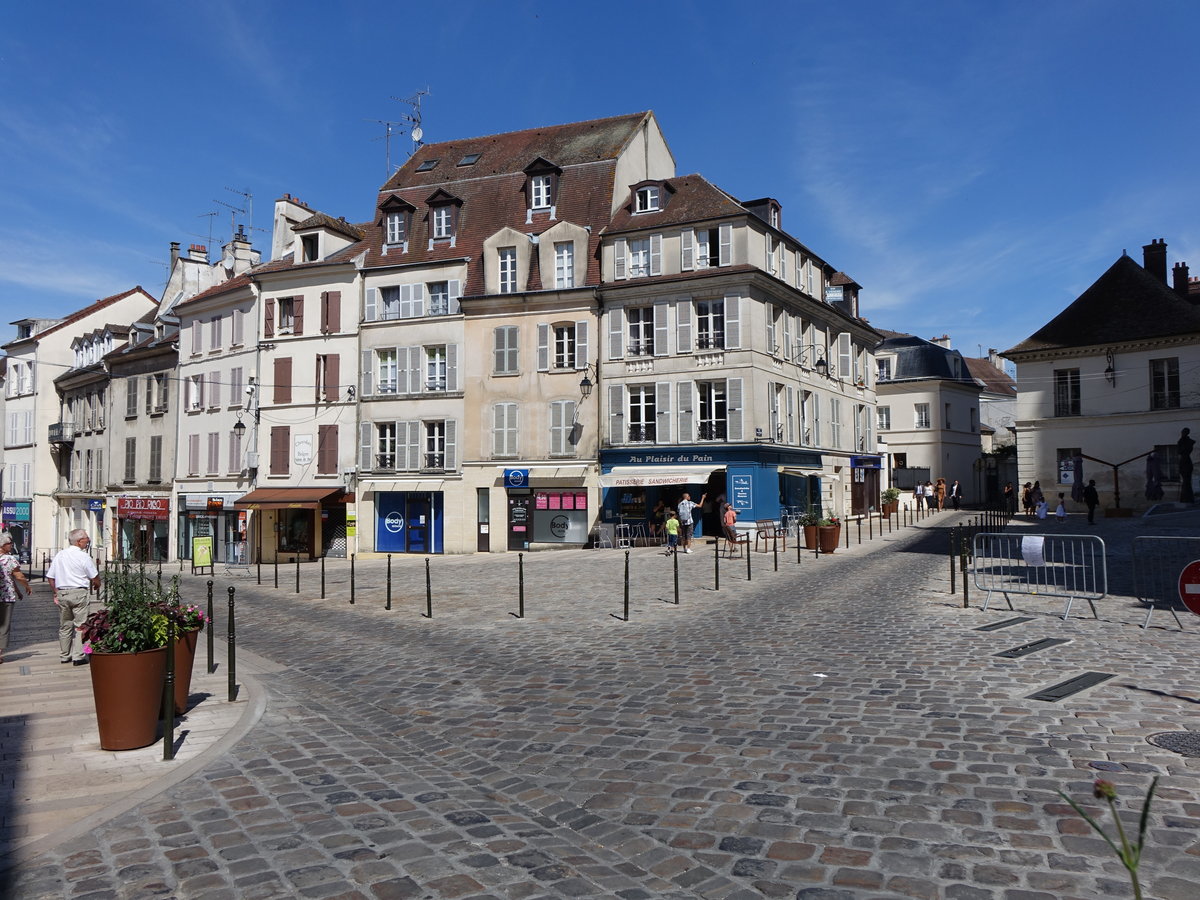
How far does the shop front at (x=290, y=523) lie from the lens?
3431 cm

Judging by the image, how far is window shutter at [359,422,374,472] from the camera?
33969mm

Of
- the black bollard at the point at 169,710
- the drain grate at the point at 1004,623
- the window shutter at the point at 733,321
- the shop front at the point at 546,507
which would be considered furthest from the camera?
the shop front at the point at 546,507

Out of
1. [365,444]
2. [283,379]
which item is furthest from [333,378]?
[365,444]

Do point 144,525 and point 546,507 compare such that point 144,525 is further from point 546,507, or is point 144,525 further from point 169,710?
point 169,710

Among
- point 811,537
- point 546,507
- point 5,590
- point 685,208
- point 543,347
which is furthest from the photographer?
point 543,347

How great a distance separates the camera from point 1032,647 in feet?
32.5

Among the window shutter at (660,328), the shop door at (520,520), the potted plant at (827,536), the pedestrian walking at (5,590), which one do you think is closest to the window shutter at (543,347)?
the window shutter at (660,328)

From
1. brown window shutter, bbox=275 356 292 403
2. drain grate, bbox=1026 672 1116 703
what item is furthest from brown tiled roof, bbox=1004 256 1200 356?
drain grate, bbox=1026 672 1116 703

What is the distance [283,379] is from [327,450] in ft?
11.6

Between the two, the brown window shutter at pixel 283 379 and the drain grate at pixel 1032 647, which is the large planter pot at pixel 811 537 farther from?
the brown window shutter at pixel 283 379

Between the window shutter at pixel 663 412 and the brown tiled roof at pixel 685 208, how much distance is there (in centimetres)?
559

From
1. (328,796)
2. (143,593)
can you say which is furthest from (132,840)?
(143,593)

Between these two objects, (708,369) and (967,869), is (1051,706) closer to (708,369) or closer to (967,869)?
(967,869)

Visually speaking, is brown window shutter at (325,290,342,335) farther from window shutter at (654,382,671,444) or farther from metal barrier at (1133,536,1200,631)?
metal barrier at (1133,536,1200,631)
